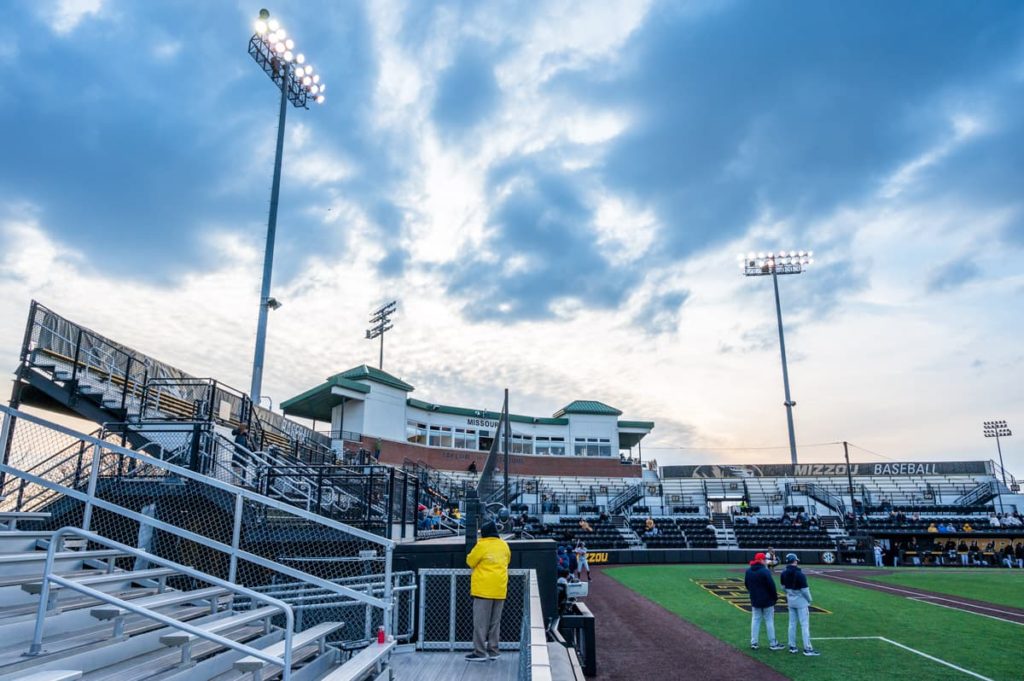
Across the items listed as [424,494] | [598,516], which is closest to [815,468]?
[598,516]

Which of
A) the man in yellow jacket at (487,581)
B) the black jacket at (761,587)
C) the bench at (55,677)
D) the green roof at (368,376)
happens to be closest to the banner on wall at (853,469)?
the green roof at (368,376)

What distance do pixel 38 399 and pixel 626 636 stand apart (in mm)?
15594

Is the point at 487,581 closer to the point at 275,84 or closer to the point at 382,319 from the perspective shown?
the point at 275,84

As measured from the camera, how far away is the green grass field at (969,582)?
18.3 meters

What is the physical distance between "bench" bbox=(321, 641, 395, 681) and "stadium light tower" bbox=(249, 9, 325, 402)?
17.5 meters

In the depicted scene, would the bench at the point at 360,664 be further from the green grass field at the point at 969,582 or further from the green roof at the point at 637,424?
the green roof at the point at 637,424

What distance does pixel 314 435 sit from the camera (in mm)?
28141

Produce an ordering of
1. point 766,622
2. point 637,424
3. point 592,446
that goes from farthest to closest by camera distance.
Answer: point 637,424 → point 592,446 → point 766,622

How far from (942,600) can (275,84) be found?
32.2m

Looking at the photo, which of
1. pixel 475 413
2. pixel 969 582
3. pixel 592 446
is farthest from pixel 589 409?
pixel 969 582

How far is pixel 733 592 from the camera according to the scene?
19062mm

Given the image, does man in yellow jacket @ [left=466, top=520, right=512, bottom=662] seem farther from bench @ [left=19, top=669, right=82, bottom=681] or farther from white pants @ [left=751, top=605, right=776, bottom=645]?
white pants @ [left=751, top=605, right=776, bottom=645]

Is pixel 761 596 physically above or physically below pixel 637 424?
below

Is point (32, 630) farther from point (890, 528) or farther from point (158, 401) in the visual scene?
point (890, 528)
